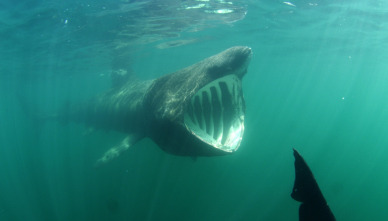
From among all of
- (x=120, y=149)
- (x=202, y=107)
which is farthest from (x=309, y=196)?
(x=120, y=149)

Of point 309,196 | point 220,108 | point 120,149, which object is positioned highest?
point 309,196

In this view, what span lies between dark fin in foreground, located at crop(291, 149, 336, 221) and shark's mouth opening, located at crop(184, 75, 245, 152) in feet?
10.9

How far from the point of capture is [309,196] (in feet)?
5.00

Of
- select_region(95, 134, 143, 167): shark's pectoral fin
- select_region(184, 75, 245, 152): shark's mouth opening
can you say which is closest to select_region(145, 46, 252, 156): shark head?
select_region(184, 75, 245, 152): shark's mouth opening

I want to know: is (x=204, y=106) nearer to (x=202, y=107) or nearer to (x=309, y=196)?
(x=202, y=107)

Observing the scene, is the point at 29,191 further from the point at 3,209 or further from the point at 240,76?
the point at 240,76

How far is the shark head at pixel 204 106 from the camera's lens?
4.36m

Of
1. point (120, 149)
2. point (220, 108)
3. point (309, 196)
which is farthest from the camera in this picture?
point (120, 149)

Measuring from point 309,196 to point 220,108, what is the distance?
3972 mm

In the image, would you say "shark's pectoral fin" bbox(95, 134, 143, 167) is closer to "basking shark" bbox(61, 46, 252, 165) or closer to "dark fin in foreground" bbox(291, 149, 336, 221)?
"basking shark" bbox(61, 46, 252, 165)

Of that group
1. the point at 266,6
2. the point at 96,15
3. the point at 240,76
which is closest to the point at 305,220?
the point at 240,76

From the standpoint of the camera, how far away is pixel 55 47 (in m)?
19.1

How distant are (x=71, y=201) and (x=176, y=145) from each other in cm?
1227

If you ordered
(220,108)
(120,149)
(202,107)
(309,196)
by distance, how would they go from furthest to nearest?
(120,149) < (220,108) < (202,107) < (309,196)
